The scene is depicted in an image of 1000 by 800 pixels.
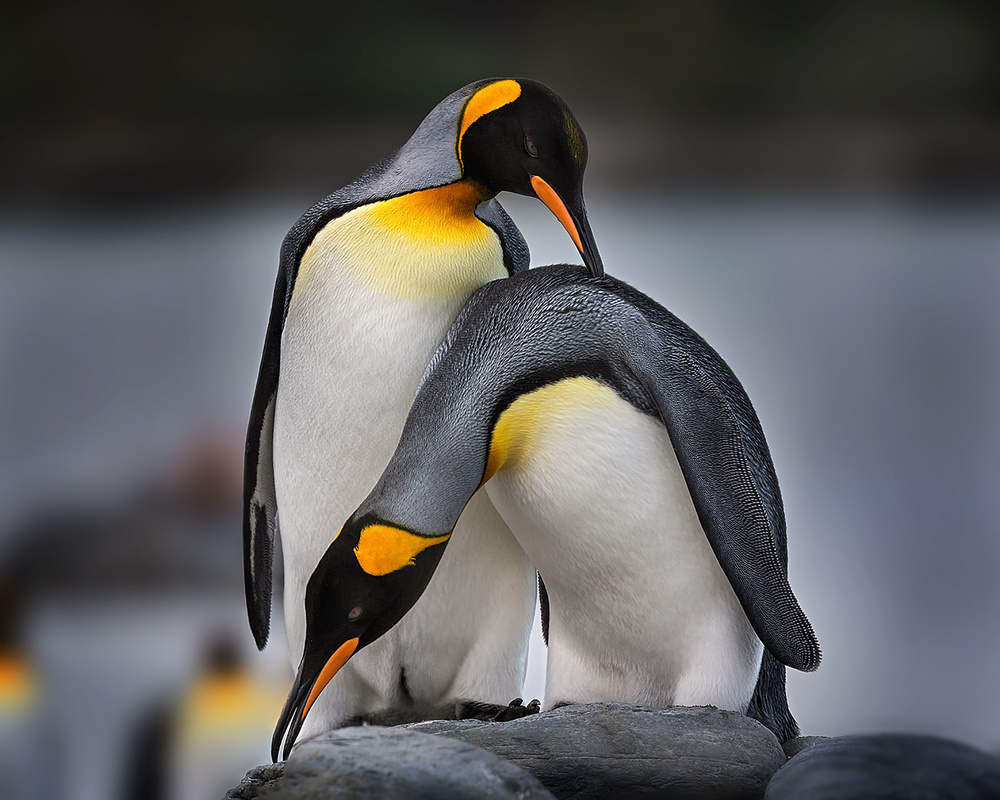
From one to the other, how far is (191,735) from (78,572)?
0.60 m

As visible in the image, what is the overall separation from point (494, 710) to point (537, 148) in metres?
0.55

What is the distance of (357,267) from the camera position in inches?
40.9

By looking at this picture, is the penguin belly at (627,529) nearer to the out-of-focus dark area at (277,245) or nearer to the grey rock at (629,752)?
the grey rock at (629,752)

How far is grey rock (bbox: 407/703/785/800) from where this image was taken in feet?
2.55

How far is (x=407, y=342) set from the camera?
3.34 feet

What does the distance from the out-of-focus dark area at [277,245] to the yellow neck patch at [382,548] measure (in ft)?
2.40

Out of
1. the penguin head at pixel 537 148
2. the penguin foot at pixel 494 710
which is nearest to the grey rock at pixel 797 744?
the penguin foot at pixel 494 710

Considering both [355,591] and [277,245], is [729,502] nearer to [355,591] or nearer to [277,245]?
[355,591]

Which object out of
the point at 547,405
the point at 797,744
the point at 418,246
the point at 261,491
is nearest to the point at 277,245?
the point at 261,491

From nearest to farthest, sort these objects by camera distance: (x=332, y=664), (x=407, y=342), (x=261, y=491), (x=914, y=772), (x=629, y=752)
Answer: (x=914, y=772), (x=629, y=752), (x=332, y=664), (x=407, y=342), (x=261, y=491)

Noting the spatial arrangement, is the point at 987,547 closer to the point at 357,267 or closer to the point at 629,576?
the point at 629,576

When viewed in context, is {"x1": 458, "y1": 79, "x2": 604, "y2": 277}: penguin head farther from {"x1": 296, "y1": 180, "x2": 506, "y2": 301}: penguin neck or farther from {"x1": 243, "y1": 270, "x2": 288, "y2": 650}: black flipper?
{"x1": 243, "y1": 270, "x2": 288, "y2": 650}: black flipper

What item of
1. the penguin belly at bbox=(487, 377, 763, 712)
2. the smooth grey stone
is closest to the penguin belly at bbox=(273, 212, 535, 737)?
the penguin belly at bbox=(487, 377, 763, 712)

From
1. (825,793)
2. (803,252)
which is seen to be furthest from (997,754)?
(803,252)
